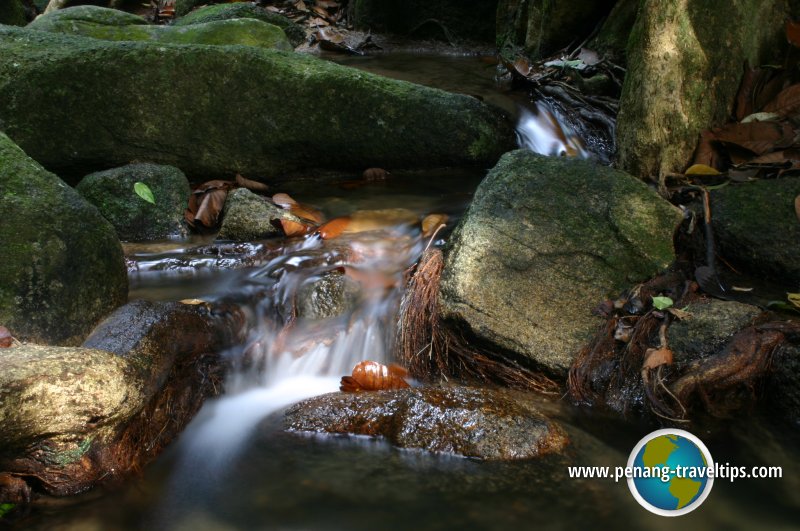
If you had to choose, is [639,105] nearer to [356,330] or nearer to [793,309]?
[793,309]

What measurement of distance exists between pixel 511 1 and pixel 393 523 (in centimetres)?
701

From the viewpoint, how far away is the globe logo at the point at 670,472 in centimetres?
222

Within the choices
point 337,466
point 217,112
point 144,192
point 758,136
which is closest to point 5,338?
point 337,466

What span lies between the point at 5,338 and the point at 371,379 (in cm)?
147

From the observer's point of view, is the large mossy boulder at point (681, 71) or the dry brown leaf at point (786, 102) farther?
the dry brown leaf at point (786, 102)

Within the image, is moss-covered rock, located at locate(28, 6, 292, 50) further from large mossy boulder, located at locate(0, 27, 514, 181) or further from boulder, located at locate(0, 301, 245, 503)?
boulder, located at locate(0, 301, 245, 503)

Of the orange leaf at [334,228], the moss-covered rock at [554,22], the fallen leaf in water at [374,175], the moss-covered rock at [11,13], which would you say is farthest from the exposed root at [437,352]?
the moss-covered rock at [11,13]

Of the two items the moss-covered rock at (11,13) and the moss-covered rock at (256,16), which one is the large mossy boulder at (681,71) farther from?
the moss-covered rock at (11,13)

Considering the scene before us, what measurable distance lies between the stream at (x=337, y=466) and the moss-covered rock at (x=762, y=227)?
86cm

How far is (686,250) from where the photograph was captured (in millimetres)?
3359

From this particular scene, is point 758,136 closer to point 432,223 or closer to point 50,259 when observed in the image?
point 432,223

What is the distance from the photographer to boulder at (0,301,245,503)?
2199mm

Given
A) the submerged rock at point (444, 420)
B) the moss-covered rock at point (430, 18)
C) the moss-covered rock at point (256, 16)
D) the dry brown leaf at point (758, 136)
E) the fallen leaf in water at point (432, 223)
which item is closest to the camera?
the submerged rock at point (444, 420)

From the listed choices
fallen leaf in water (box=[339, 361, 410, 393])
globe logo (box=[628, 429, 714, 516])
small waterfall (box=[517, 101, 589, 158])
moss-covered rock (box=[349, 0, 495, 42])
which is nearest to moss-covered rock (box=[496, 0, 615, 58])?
moss-covered rock (box=[349, 0, 495, 42])
